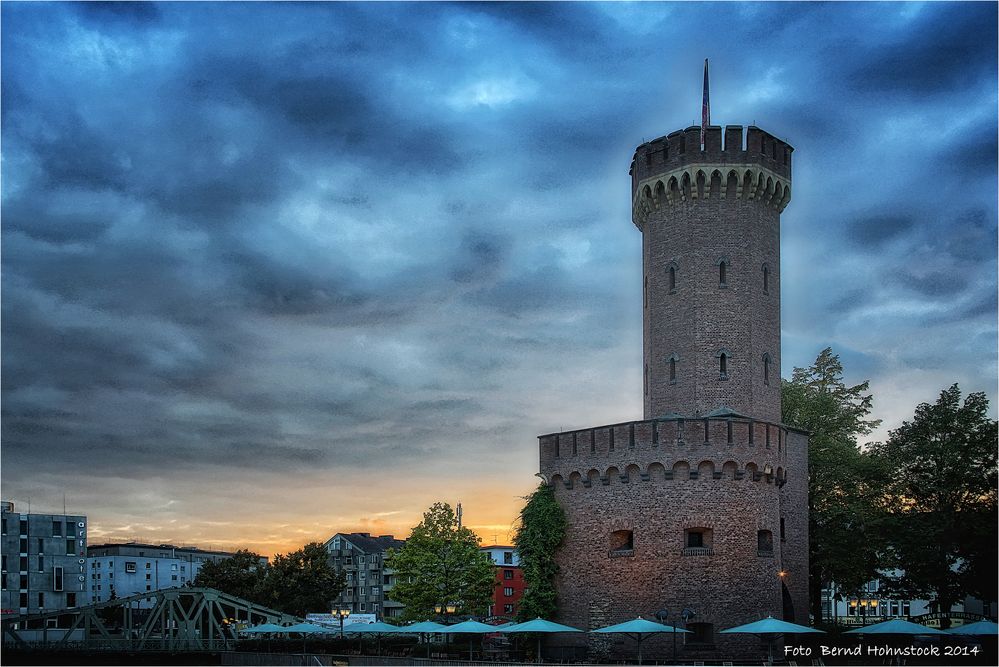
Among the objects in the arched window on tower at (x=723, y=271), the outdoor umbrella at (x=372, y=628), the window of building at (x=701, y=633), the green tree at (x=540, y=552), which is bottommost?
the outdoor umbrella at (x=372, y=628)

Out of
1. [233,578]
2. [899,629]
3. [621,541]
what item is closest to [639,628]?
[621,541]

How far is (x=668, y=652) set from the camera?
45688 mm

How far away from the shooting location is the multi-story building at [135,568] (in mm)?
140250

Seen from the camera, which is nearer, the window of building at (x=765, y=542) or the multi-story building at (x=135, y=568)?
the window of building at (x=765, y=542)

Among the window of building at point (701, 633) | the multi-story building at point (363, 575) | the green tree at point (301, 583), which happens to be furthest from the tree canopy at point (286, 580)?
the window of building at point (701, 633)

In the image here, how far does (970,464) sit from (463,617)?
31.5 metres

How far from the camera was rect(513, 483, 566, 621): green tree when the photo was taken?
162 feet

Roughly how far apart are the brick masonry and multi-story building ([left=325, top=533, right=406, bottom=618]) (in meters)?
80.7

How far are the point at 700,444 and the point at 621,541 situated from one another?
5787 millimetres

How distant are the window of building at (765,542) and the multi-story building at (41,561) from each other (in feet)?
294

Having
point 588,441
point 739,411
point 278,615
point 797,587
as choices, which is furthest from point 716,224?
point 278,615

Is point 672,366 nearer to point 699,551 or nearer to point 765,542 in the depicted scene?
point 765,542

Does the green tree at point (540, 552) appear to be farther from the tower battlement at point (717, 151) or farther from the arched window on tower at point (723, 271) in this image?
the tower battlement at point (717, 151)

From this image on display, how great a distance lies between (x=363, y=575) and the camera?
130 metres
